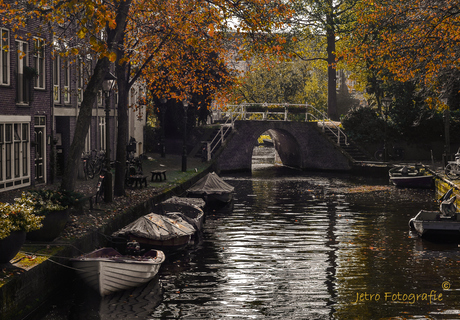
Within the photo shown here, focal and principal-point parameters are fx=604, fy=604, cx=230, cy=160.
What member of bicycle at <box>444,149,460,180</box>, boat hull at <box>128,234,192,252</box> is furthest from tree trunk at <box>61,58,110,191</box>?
bicycle at <box>444,149,460,180</box>

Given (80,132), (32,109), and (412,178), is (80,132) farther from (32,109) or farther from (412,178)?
(412,178)

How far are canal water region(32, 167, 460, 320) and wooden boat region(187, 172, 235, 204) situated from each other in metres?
1.14

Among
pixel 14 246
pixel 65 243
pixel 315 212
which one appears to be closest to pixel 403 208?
pixel 315 212

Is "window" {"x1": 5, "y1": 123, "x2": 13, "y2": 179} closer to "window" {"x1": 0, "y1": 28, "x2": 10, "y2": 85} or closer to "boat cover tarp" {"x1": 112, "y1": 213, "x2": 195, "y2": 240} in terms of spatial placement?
"window" {"x1": 0, "y1": 28, "x2": 10, "y2": 85}

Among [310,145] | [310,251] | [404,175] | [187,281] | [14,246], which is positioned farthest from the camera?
[310,145]

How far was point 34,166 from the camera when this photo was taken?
22000 mm

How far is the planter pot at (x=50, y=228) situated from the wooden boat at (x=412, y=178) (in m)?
20.8

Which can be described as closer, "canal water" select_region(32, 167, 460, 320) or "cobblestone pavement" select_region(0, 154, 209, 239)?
"canal water" select_region(32, 167, 460, 320)

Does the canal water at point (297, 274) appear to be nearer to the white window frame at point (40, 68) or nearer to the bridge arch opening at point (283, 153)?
the white window frame at point (40, 68)

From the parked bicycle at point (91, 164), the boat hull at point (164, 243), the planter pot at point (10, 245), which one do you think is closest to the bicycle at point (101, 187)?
the boat hull at point (164, 243)

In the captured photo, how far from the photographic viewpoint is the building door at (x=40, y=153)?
2270 cm

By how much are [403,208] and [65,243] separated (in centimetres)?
1490

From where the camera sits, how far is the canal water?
34.4 feet

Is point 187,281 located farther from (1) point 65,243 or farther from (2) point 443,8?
(2) point 443,8
